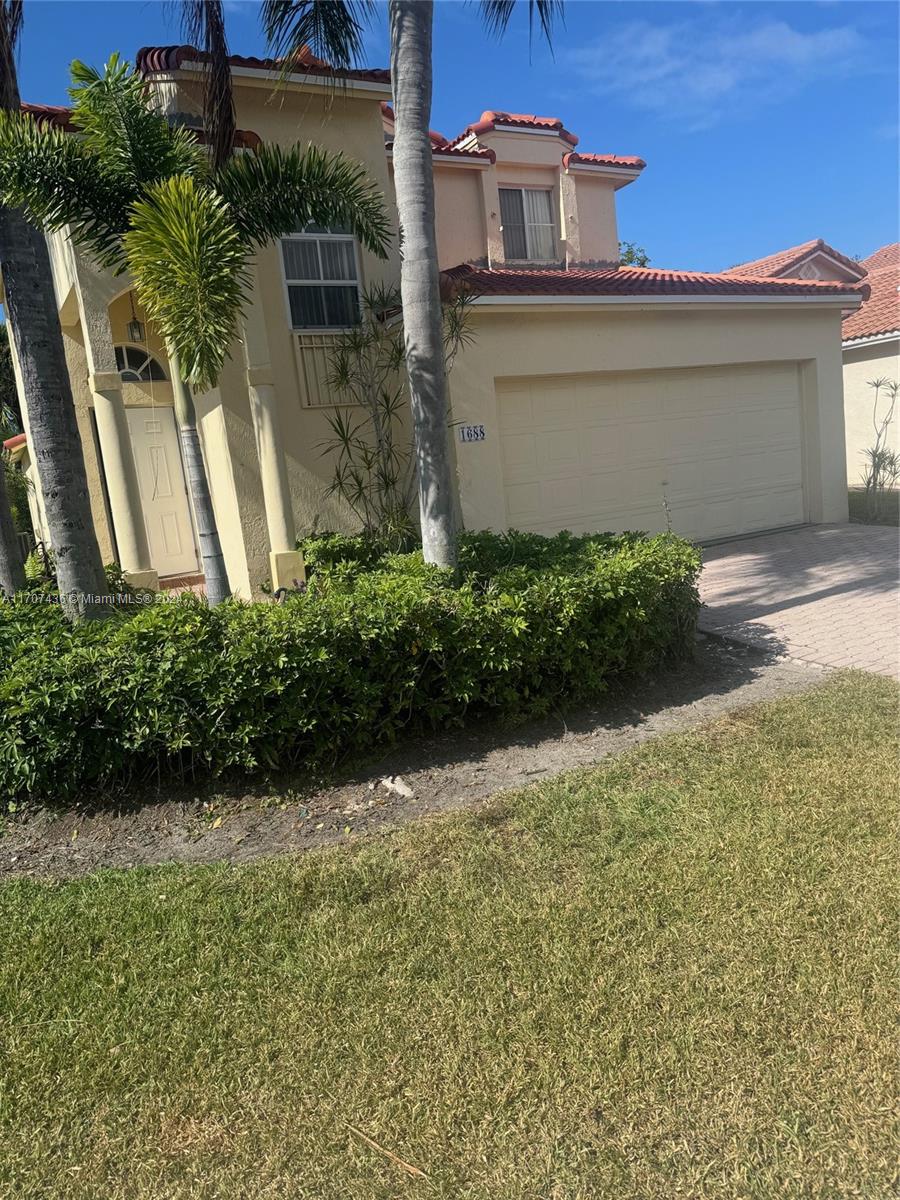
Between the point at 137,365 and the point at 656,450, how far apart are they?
7.17 meters

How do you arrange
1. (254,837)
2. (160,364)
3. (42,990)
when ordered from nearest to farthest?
(42,990) < (254,837) < (160,364)

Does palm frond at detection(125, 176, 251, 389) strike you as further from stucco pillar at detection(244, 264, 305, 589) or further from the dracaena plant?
the dracaena plant

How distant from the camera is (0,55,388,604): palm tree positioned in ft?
15.4

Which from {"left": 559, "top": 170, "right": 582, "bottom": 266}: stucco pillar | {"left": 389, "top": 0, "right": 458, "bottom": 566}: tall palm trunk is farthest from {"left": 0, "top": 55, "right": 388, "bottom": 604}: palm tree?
{"left": 559, "top": 170, "right": 582, "bottom": 266}: stucco pillar

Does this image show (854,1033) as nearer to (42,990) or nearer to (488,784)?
(488,784)

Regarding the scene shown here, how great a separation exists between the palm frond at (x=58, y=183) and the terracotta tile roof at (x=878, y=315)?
14997 mm

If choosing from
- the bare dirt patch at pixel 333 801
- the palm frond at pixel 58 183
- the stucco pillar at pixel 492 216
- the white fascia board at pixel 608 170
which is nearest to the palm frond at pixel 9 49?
the palm frond at pixel 58 183

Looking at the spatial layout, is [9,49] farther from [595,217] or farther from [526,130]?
[595,217]

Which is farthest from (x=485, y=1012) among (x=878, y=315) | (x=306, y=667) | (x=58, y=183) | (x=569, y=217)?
(x=878, y=315)

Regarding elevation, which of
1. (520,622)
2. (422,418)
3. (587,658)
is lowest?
(587,658)

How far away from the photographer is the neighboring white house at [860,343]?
16875mm

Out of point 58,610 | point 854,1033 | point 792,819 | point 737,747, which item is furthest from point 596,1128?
point 58,610

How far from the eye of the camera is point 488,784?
4406 mm

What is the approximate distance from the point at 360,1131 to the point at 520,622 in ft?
9.82
